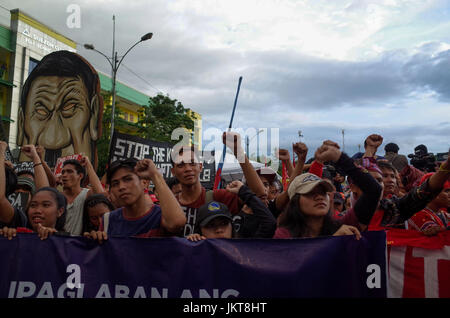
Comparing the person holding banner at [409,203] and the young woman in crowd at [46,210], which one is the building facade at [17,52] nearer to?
the young woman in crowd at [46,210]

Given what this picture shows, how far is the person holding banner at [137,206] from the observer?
Answer: 9.23 feet

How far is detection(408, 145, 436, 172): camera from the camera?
18.0 feet

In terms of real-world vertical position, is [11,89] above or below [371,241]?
above

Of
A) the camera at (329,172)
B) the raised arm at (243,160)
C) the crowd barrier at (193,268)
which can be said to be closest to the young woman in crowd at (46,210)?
the crowd barrier at (193,268)

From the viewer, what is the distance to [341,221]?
119 inches

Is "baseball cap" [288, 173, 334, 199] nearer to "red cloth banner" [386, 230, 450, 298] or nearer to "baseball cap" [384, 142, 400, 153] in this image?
"red cloth banner" [386, 230, 450, 298]

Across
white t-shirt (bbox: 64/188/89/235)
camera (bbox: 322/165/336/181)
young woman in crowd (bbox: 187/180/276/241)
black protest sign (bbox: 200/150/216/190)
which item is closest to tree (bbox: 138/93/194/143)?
black protest sign (bbox: 200/150/216/190)

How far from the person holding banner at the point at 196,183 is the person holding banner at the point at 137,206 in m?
0.33

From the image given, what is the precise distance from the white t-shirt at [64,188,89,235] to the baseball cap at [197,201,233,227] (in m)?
1.54

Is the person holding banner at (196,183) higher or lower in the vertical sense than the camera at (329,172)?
lower

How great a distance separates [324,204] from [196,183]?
116 cm
